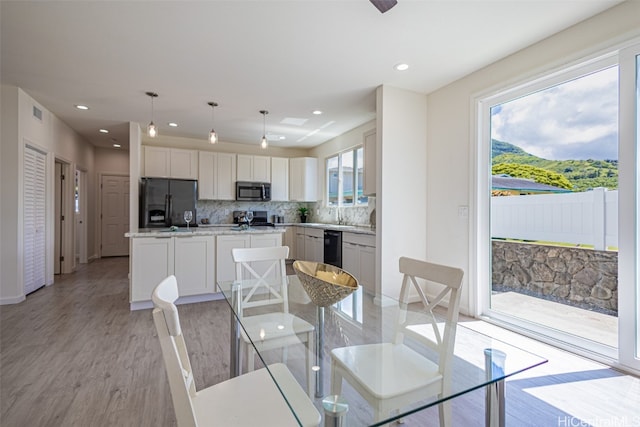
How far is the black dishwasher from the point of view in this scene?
15.4 ft

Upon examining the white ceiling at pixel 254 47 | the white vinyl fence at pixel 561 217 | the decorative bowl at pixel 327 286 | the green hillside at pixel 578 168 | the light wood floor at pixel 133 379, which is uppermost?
the white ceiling at pixel 254 47

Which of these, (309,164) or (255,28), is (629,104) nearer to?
(255,28)

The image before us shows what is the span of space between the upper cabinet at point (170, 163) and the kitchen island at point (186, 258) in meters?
2.14

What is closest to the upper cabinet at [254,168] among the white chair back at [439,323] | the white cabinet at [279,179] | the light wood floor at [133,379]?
the white cabinet at [279,179]

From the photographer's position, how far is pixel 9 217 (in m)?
3.77

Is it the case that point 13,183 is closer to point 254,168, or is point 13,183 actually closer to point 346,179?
point 254,168

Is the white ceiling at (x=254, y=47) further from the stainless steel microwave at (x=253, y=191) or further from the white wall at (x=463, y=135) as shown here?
the stainless steel microwave at (x=253, y=191)

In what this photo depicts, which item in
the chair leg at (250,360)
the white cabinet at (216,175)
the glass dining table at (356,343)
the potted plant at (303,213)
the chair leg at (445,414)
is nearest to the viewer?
the glass dining table at (356,343)

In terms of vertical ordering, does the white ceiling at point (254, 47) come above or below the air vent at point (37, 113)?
above

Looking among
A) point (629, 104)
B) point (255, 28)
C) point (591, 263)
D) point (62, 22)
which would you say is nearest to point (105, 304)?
point (62, 22)

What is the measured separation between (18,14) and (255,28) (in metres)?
1.81

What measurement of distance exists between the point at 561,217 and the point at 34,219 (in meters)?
6.40

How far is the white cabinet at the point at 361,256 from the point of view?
3.89 meters

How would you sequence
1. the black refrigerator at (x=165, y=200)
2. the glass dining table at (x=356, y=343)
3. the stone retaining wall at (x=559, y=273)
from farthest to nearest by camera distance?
1. the black refrigerator at (x=165, y=200)
2. the stone retaining wall at (x=559, y=273)
3. the glass dining table at (x=356, y=343)
